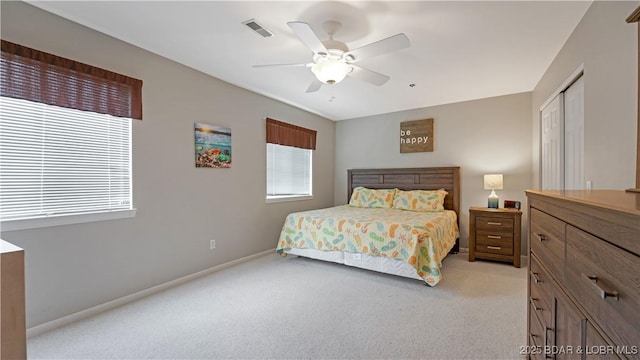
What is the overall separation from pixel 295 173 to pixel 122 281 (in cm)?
286

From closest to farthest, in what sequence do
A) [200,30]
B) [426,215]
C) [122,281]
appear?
1. [200,30]
2. [122,281]
3. [426,215]

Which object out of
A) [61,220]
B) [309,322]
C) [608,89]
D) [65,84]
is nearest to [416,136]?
[608,89]

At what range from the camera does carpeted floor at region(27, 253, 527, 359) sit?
185cm

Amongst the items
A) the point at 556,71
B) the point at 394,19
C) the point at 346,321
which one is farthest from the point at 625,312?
the point at 556,71

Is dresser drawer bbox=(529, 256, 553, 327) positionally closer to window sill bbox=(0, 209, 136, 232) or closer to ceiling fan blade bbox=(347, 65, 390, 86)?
ceiling fan blade bbox=(347, 65, 390, 86)

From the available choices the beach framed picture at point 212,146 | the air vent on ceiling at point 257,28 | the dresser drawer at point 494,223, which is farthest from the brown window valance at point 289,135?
the dresser drawer at point 494,223

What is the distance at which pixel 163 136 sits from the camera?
285cm

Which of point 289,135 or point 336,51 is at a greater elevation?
point 336,51

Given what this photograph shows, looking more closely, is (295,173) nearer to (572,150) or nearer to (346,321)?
(346,321)

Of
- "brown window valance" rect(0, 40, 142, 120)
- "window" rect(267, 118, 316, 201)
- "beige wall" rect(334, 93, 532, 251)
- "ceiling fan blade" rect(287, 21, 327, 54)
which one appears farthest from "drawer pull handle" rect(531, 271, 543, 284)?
"window" rect(267, 118, 316, 201)

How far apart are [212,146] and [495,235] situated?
385cm

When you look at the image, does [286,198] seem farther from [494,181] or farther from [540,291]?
[540,291]

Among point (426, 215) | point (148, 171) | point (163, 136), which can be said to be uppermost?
point (163, 136)

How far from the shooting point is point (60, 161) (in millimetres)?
2180
